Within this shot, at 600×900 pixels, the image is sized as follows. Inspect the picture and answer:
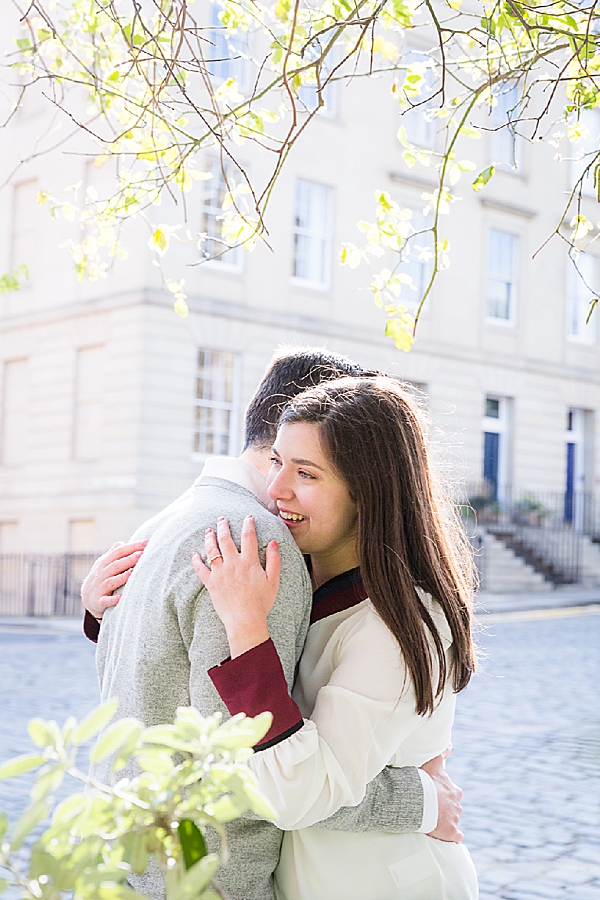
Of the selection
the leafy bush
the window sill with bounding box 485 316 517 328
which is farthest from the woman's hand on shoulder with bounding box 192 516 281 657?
the window sill with bounding box 485 316 517 328

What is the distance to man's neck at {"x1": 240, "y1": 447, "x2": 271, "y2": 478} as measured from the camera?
9.02ft

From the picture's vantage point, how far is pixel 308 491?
2527 mm

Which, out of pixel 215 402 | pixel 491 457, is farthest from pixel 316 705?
pixel 491 457

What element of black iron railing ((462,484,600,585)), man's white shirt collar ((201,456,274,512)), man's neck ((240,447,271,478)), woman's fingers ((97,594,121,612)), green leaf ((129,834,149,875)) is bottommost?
black iron railing ((462,484,600,585))

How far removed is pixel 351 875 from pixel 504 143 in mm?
29217

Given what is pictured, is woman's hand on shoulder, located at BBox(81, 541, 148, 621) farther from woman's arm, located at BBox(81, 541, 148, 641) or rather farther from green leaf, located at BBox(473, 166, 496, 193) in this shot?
green leaf, located at BBox(473, 166, 496, 193)

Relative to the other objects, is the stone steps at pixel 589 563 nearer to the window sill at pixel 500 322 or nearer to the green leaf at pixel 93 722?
the window sill at pixel 500 322

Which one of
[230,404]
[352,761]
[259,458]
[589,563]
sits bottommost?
[589,563]

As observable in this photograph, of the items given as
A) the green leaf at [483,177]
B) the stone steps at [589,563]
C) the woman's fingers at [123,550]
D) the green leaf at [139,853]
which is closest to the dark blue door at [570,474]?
the stone steps at [589,563]

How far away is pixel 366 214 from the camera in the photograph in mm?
26672

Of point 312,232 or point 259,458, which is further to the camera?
point 312,232

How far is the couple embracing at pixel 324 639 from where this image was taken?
222 centimetres

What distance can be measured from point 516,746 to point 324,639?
6.60m

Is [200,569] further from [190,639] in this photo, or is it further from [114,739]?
[114,739]
